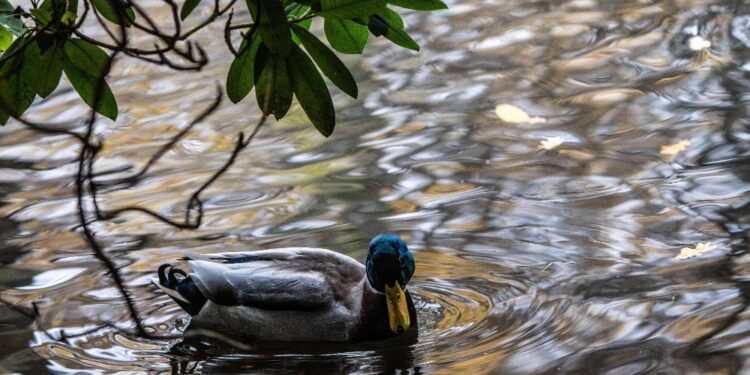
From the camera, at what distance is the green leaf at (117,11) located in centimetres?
309

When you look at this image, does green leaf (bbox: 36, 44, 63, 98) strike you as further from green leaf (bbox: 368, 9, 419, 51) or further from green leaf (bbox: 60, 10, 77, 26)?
green leaf (bbox: 368, 9, 419, 51)

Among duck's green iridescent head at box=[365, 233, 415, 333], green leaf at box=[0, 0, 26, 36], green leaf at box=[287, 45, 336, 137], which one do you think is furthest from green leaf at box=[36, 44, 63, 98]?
duck's green iridescent head at box=[365, 233, 415, 333]

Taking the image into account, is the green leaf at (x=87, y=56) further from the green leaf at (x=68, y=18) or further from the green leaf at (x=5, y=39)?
the green leaf at (x=5, y=39)

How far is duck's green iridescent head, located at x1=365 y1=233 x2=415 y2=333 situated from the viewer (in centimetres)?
480

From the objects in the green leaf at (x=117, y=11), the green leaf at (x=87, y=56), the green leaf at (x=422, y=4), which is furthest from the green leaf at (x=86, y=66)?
the green leaf at (x=422, y=4)

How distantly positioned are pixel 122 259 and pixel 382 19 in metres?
2.81

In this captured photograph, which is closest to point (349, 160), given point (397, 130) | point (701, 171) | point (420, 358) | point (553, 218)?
point (397, 130)

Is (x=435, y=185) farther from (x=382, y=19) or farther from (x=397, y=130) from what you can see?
(x=382, y=19)

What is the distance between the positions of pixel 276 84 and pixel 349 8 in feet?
1.21

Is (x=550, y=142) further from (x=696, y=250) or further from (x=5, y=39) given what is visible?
(x=5, y=39)

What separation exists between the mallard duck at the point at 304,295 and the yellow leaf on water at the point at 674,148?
2122 mm

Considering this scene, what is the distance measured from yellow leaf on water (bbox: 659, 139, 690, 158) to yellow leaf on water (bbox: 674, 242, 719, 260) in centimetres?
118

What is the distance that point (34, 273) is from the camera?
5.64 m

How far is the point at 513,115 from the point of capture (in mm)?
7332
